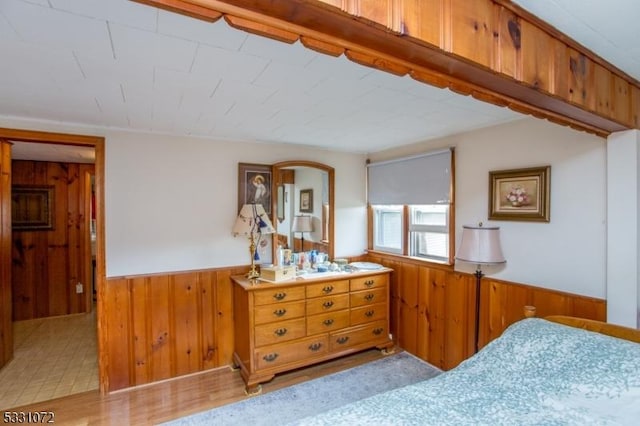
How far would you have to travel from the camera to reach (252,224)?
3057mm

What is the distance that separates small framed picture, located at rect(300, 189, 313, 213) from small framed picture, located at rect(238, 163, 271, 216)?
41 cm

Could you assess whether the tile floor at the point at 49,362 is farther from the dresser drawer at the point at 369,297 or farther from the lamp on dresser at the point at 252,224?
the dresser drawer at the point at 369,297

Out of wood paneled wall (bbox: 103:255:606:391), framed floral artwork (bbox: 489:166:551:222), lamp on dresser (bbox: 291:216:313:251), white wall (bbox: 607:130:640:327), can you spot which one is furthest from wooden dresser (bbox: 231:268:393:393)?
white wall (bbox: 607:130:640:327)

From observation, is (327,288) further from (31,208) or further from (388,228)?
(31,208)

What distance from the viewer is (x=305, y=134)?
9.76 feet

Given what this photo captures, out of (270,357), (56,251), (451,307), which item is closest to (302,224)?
(270,357)

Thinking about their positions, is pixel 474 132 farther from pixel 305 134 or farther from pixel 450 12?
pixel 450 12

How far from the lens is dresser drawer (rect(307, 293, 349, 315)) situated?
118 inches

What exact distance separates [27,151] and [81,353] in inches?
92.2

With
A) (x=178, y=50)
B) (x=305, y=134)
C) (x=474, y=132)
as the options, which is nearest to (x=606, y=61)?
(x=474, y=132)

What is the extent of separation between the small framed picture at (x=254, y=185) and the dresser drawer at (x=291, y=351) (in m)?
1.30

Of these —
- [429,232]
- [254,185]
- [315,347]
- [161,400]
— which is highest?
[254,185]

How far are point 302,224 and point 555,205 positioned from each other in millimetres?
2307

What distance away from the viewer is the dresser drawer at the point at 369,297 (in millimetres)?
3217
